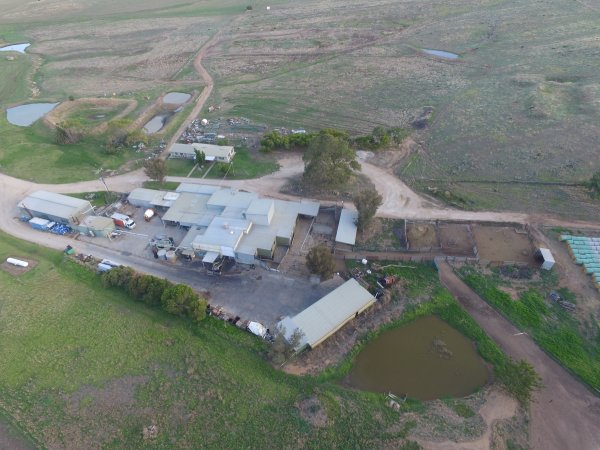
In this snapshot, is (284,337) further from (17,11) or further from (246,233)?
(17,11)

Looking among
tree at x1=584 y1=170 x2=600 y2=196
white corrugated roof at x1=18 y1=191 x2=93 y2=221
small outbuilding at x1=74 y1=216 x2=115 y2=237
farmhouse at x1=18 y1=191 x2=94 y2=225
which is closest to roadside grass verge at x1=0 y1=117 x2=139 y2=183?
white corrugated roof at x1=18 y1=191 x2=93 y2=221

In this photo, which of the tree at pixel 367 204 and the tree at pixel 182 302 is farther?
the tree at pixel 367 204

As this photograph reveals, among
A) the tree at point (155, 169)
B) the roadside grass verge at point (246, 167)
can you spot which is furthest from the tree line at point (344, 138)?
the tree at point (155, 169)

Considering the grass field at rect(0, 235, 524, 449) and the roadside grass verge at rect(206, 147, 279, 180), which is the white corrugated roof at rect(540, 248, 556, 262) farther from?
the roadside grass verge at rect(206, 147, 279, 180)

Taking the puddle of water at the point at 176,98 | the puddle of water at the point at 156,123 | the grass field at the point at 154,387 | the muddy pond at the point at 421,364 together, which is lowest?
the muddy pond at the point at 421,364

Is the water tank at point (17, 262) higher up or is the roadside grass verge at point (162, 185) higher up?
the roadside grass verge at point (162, 185)

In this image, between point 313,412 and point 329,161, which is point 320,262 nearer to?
point 313,412

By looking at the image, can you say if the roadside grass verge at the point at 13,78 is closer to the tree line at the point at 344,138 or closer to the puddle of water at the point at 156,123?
the puddle of water at the point at 156,123

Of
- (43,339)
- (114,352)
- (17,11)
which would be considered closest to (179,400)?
(114,352)
